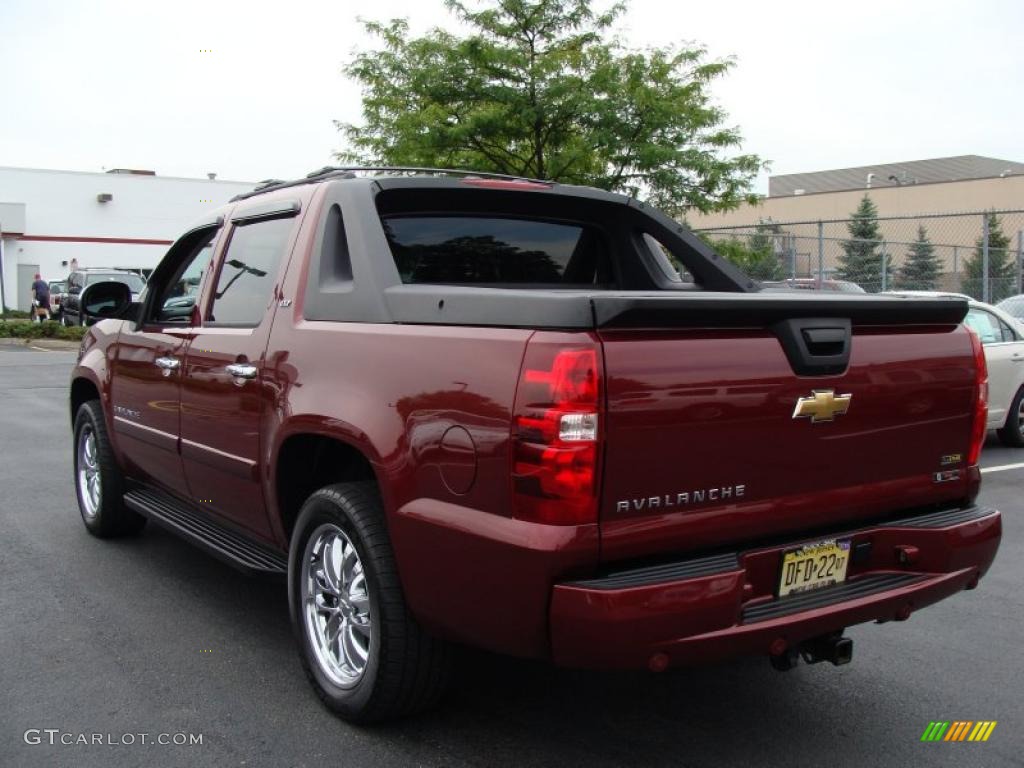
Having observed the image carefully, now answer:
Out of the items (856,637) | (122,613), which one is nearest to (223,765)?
(122,613)

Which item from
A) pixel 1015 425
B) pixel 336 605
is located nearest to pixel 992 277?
pixel 1015 425

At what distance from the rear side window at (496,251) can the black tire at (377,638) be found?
1.05 meters

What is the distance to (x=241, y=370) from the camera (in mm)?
4066

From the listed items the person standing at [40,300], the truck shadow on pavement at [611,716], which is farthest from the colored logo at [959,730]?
the person standing at [40,300]

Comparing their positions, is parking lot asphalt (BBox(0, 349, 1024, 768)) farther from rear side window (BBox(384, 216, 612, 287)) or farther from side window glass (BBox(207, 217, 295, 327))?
rear side window (BBox(384, 216, 612, 287))

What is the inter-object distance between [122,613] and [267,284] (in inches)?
70.1

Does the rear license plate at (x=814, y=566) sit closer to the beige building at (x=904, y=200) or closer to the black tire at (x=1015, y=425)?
the black tire at (x=1015, y=425)

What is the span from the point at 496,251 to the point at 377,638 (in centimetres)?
187

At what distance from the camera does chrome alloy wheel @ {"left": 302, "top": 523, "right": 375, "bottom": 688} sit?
3.50 meters

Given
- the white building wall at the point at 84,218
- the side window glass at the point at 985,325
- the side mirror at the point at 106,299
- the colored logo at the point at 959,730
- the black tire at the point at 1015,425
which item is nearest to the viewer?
the colored logo at the point at 959,730

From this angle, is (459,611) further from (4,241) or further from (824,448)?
(4,241)

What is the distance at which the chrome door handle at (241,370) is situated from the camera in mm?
3992

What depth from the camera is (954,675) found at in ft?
13.3

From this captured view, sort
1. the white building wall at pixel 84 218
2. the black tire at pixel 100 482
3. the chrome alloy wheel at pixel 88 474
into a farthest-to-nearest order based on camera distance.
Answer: the white building wall at pixel 84 218 < the chrome alloy wheel at pixel 88 474 < the black tire at pixel 100 482
